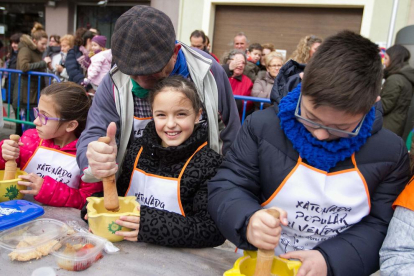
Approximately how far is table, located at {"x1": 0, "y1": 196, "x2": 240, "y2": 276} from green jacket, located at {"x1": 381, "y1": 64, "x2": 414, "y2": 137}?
14.8ft

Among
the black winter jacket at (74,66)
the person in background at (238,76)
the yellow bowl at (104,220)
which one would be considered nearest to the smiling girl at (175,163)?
the yellow bowl at (104,220)

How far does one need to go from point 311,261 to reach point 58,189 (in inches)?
53.3

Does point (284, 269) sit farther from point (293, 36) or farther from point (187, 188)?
point (293, 36)

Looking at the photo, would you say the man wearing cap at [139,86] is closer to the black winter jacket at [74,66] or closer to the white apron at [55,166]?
the white apron at [55,166]

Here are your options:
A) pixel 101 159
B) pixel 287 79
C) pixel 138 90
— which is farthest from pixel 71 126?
pixel 287 79

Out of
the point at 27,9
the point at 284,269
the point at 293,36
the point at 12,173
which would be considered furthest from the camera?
the point at 27,9

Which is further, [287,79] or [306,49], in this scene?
[306,49]

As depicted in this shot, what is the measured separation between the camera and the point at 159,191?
180 centimetres

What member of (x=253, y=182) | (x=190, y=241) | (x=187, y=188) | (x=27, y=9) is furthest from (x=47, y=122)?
(x=27, y=9)

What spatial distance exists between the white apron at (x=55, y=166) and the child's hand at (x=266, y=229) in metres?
1.35

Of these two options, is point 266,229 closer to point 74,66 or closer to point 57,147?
point 57,147

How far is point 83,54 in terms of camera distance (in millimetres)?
6980

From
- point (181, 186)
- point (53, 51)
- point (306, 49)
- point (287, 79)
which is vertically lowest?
point (181, 186)

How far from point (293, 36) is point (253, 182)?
26.7 ft
